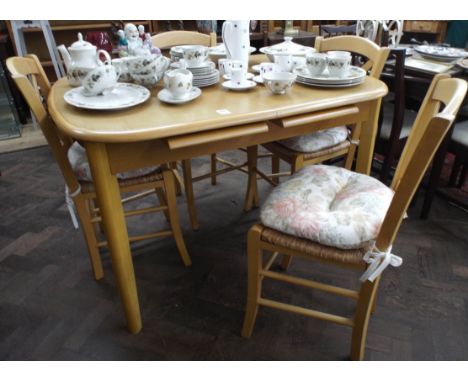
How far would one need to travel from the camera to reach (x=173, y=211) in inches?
58.0

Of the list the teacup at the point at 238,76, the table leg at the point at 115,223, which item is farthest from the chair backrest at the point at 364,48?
the table leg at the point at 115,223

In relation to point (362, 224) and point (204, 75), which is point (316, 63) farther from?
point (362, 224)

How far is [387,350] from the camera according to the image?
4.06 feet

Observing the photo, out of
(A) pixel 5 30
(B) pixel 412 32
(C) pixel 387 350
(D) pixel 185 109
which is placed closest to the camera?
(D) pixel 185 109

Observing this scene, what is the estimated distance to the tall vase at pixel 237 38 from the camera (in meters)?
1.31

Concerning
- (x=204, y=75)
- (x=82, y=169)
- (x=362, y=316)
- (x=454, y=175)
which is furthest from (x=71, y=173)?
(x=454, y=175)

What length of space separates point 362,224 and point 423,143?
0.95 feet

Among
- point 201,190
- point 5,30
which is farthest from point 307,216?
point 5,30

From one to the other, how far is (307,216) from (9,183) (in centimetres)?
214

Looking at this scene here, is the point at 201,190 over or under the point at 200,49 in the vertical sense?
under

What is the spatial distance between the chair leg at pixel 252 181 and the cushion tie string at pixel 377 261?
3.15ft

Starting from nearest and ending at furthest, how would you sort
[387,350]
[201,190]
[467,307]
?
1. [387,350]
2. [467,307]
3. [201,190]

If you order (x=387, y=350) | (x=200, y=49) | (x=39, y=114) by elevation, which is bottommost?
(x=387, y=350)

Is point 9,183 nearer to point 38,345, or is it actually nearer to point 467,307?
point 38,345
